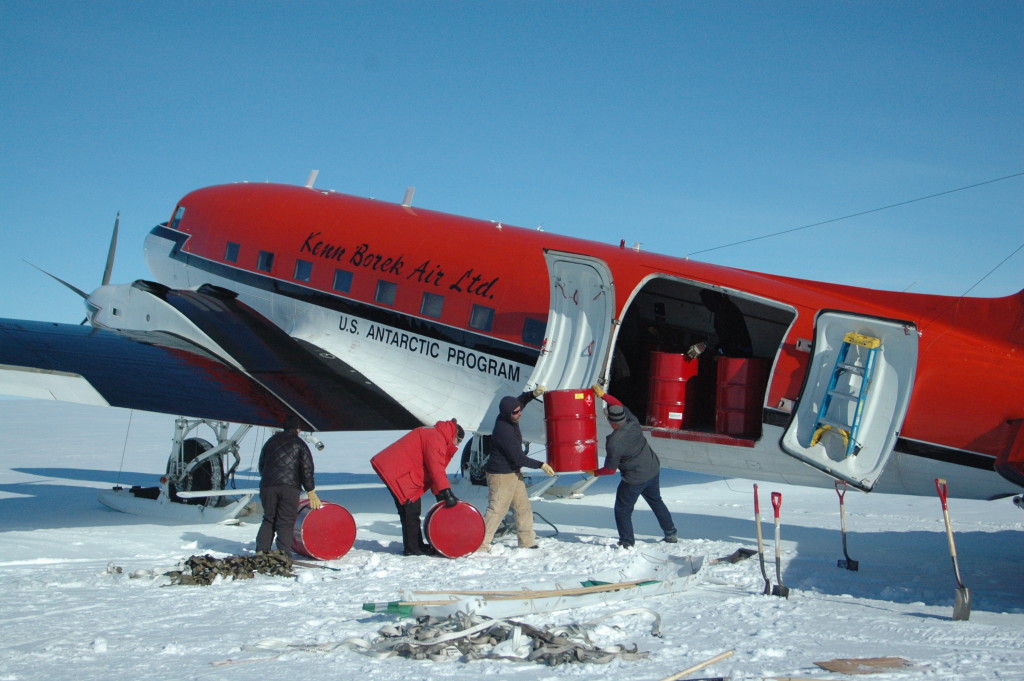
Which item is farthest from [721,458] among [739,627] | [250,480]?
[250,480]

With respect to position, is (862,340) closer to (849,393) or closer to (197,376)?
(849,393)

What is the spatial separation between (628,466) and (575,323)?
187 cm

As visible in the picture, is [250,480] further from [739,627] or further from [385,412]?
[739,627]

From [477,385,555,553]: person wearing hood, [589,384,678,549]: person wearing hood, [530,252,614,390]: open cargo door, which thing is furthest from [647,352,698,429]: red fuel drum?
[477,385,555,553]: person wearing hood

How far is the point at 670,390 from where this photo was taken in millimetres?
9914

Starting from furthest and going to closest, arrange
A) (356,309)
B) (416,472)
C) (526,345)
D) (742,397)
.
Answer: (356,309)
(526,345)
(742,397)
(416,472)

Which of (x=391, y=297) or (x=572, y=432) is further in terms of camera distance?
(x=391, y=297)

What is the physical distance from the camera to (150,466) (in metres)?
17.6

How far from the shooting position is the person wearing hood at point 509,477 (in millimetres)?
8898

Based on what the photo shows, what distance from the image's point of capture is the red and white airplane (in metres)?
8.09

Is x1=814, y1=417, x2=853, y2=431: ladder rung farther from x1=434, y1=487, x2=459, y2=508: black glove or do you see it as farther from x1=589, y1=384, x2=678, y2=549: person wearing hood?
x1=434, y1=487, x2=459, y2=508: black glove

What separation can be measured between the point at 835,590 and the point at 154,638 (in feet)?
17.0

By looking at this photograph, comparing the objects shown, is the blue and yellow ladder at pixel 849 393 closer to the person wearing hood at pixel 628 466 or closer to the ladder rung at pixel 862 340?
the ladder rung at pixel 862 340

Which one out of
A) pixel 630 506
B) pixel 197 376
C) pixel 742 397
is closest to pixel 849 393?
pixel 742 397
